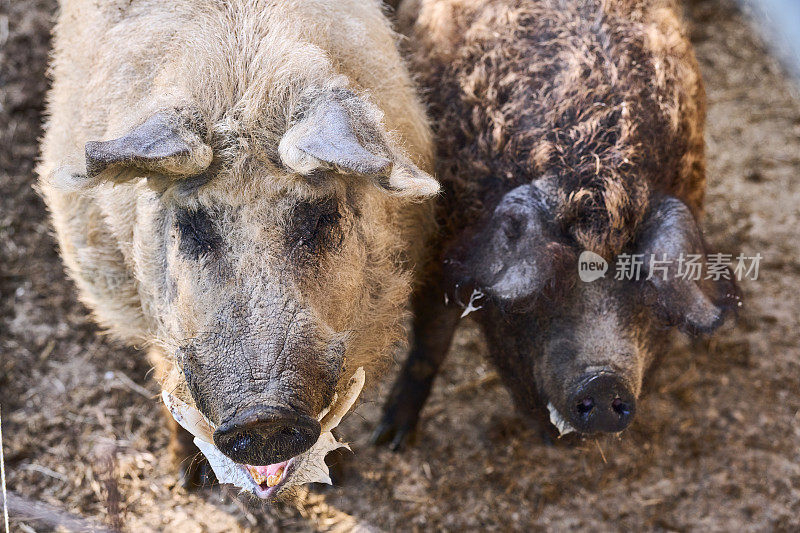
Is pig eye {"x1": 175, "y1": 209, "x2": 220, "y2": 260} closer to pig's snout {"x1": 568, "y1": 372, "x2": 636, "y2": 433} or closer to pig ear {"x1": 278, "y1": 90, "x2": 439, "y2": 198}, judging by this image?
pig ear {"x1": 278, "y1": 90, "x2": 439, "y2": 198}

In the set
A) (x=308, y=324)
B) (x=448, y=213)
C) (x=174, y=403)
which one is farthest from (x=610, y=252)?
(x=174, y=403)

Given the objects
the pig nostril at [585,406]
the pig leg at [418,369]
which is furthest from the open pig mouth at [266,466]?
the pig leg at [418,369]

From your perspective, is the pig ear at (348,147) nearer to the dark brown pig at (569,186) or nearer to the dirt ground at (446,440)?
the dark brown pig at (569,186)

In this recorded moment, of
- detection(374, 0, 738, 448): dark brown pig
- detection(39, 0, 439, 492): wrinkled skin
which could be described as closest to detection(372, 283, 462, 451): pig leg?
detection(374, 0, 738, 448): dark brown pig

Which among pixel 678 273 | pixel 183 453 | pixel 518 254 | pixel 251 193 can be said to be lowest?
pixel 183 453

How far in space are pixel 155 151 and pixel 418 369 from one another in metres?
2.41

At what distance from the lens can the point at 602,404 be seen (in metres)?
3.15

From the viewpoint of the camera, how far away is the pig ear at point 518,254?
3.05 m

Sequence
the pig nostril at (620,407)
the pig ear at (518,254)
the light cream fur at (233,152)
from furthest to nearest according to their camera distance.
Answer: the pig nostril at (620,407)
the pig ear at (518,254)
the light cream fur at (233,152)

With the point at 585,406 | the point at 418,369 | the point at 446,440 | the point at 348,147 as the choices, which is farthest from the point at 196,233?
the point at 446,440

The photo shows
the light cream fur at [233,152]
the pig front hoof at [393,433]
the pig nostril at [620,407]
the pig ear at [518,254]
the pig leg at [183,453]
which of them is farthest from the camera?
the pig front hoof at [393,433]

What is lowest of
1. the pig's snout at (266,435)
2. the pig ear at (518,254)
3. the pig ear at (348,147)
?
the pig's snout at (266,435)

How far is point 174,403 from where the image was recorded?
9.07 feet

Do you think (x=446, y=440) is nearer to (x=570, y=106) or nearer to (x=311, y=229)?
(x=570, y=106)
